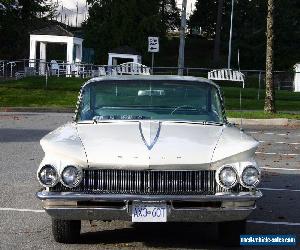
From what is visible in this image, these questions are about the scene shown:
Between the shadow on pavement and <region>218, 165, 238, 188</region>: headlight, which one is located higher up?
<region>218, 165, 238, 188</region>: headlight

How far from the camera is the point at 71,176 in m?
6.59

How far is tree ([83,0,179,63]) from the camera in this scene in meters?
73.3

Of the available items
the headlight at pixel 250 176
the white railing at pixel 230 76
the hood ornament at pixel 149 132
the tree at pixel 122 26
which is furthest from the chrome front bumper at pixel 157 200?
the tree at pixel 122 26

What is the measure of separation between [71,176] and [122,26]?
68042mm

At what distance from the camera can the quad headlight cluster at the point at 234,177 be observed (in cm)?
658

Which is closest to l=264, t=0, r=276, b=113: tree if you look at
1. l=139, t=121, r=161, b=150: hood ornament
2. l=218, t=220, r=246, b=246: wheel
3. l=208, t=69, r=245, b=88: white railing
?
l=208, t=69, r=245, b=88: white railing

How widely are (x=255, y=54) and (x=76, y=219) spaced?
6530cm

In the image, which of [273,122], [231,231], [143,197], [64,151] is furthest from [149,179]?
[273,122]

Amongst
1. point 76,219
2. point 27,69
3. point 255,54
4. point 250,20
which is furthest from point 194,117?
point 250,20

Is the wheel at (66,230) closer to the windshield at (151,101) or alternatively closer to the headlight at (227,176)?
the windshield at (151,101)

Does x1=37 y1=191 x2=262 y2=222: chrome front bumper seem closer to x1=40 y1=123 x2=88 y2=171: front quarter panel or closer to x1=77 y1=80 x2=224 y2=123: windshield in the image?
x1=40 y1=123 x2=88 y2=171: front quarter panel

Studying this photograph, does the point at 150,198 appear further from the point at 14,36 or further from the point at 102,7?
the point at 102,7

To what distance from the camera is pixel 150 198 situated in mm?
6422

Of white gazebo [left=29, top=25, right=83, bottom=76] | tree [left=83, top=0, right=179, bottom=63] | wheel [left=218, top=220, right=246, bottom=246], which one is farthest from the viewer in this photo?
tree [left=83, top=0, right=179, bottom=63]
